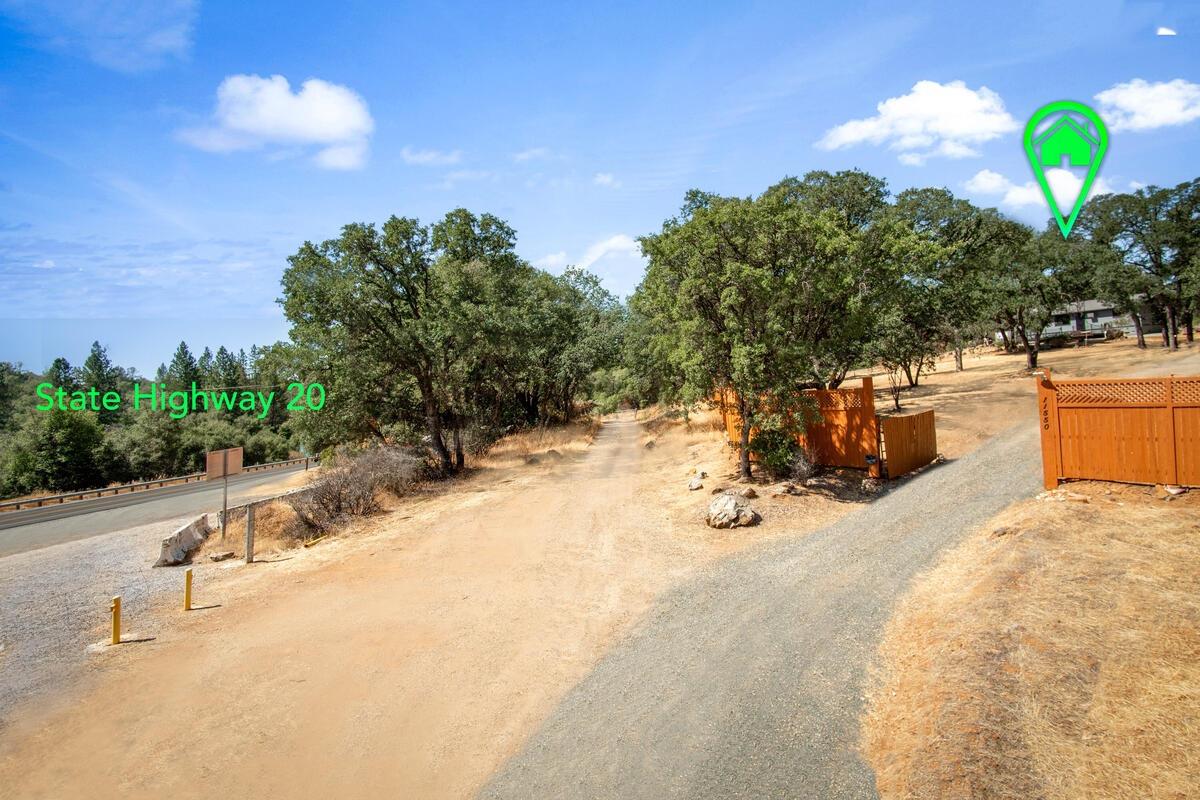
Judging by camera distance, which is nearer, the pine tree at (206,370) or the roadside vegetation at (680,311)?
the roadside vegetation at (680,311)

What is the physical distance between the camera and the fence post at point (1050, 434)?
1054cm

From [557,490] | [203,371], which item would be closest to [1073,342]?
[557,490]

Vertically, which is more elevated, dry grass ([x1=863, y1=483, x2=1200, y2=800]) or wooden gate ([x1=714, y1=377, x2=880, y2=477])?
wooden gate ([x1=714, y1=377, x2=880, y2=477])

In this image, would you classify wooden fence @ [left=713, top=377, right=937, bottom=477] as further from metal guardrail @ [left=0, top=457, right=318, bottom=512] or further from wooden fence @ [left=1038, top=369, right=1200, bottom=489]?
metal guardrail @ [left=0, top=457, right=318, bottom=512]

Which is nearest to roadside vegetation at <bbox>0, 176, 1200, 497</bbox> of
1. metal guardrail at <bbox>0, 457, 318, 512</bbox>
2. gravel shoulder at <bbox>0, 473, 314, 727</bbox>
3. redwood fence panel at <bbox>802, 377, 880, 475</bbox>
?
redwood fence panel at <bbox>802, 377, 880, 475</bbox>

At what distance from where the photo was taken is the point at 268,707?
722cm

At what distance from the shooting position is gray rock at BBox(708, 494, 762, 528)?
12734 mm

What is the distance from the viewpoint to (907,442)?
15.6 metres

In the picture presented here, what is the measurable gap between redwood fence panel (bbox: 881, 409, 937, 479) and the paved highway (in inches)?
1021

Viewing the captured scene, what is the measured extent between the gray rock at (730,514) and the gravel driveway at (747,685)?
175cm

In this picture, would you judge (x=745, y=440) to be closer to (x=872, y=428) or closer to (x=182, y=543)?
(x=872, y=428)

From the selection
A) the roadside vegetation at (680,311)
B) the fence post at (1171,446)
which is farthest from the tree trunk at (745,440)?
the fence post at (1171,446)

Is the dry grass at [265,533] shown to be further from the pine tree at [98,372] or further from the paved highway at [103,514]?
the pine tree at [98,372]

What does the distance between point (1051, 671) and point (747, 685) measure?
291cm
